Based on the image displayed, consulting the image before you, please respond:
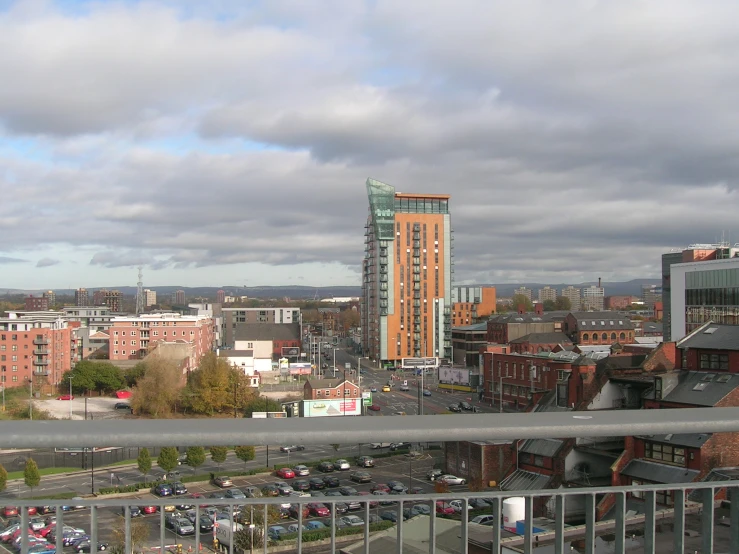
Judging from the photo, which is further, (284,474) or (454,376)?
(454,376)

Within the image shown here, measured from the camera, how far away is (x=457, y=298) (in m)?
51.3

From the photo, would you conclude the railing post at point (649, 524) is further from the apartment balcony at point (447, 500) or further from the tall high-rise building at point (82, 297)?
the tall high-rise building at point (82, 297)

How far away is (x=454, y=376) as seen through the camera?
29.1 meters

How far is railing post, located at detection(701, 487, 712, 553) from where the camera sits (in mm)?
1487

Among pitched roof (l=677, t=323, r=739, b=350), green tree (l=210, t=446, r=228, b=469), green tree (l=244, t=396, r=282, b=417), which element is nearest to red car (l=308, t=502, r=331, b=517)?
green tree (l=210, t=446, r=228, b=469)

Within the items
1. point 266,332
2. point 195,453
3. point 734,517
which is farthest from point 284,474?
point 266,332

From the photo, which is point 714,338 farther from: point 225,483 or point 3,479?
point 3,479

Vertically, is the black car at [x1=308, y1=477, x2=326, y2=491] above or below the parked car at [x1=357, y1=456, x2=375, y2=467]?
above

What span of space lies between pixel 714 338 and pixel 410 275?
89.8ft

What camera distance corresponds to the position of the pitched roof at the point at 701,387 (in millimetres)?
8969

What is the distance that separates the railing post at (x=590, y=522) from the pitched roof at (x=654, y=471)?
398 centimetres

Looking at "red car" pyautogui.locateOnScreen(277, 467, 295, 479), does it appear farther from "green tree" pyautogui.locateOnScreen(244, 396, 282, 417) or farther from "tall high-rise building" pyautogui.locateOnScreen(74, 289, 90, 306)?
"tall high-rise building" pyautogui.locateOnScreen(74, 289, 90, 306)

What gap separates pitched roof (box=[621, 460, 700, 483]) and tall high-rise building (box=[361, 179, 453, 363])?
3088 cm

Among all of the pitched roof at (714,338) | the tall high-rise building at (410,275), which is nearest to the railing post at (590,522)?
the pitched roof at (714,338)
